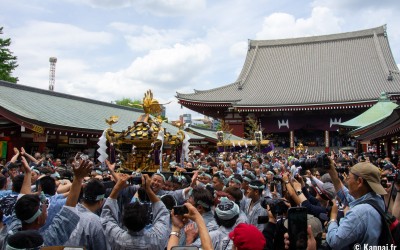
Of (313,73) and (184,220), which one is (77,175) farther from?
(313,73)

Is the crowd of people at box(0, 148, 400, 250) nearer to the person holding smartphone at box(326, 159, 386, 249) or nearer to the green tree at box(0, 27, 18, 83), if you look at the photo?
the person holding smartphone at box(326, 159, 386, 249)

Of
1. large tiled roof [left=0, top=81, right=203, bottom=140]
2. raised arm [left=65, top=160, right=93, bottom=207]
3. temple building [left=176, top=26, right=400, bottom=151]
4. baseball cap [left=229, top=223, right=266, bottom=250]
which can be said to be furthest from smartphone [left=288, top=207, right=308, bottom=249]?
temple building [left=176, top=26, right=400, bottom=151]

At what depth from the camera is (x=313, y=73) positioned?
3325 centimetres

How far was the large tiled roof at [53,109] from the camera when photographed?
11.9m

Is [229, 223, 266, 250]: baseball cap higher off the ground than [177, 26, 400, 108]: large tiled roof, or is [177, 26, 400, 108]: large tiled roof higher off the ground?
[177, 26, 400, 108]: large tiled roof

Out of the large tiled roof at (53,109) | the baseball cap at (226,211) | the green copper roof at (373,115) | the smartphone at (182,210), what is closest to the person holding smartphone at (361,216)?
the baseball cap at (226,211)

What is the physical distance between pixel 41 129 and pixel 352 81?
26796 mm

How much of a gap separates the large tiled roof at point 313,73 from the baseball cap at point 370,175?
83.5 ft

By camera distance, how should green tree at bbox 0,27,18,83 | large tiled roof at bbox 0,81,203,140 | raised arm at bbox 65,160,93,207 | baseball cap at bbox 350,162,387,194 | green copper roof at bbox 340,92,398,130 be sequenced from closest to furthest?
baseball cap at bbox 350,162,387,194, raised arm at bbox 65,160,93,207, large tiled roof at bbox 0,81,203,140, green copper roof at bbox 340,92,398,130, green tree at bbox 0,27,18,83

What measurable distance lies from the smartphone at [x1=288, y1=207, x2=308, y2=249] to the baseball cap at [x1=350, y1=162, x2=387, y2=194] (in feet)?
1.80

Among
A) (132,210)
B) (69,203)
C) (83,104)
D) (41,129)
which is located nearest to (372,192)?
(132,210)

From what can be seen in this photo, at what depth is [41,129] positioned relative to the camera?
1123cm

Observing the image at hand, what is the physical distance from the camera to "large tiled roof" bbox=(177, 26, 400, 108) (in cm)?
2897

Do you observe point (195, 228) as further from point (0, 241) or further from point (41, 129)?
point (41, 129)
